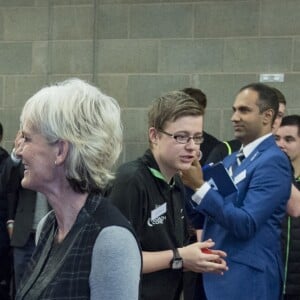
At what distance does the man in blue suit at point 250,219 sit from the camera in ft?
11.2

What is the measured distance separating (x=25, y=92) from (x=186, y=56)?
4.94 feet

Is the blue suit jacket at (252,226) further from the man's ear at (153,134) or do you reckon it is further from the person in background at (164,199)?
the man's ear at (153,134)

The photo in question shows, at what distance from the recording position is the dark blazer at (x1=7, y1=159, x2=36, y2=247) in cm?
473

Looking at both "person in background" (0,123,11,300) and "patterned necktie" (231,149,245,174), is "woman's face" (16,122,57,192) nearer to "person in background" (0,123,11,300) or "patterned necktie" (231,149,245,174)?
"patterned necktie" (231,149,245,174)

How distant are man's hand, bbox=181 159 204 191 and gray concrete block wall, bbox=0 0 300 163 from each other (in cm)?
270

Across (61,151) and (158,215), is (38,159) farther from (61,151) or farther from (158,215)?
(158,215)

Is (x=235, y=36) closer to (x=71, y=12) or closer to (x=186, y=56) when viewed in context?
(x=186, y=56)

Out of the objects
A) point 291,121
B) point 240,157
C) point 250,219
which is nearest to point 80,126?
point 250,219

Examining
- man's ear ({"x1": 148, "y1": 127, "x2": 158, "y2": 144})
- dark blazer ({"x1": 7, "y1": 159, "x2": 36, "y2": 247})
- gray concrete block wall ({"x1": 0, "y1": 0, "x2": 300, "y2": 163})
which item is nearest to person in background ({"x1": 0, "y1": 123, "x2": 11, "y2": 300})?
dark blazer ({"x1": 7, "y1": 159, "x2": 36, "y2": 247})

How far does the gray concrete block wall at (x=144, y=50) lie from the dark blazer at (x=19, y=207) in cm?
161

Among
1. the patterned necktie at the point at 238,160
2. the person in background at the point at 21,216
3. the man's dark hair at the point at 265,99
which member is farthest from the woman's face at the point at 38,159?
the person in background at the point at 21,216

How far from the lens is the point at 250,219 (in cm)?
339

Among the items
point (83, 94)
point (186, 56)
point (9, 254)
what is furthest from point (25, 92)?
point (83, 94)

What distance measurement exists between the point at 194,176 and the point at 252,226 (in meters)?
0.36
